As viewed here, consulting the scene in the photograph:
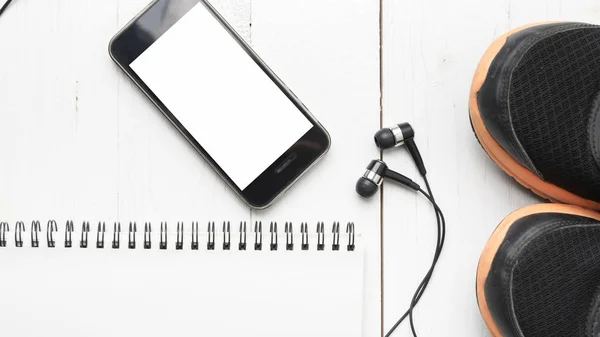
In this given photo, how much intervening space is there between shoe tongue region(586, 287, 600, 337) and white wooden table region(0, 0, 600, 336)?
119 mm

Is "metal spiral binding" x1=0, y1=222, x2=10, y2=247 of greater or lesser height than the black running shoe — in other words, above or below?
above

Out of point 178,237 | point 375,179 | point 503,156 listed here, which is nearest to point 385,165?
point 375,179

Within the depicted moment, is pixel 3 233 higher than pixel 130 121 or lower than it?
lower

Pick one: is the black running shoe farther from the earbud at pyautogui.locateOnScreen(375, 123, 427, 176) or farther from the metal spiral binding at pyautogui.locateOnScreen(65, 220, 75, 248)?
the metal spiral binding at pyautogui.locateOnScreen(65, 220, 75, 248)

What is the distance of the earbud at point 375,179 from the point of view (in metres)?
0.67

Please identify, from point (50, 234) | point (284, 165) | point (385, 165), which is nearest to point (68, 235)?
point (50, 234)

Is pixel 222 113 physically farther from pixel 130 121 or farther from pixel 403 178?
pixel 403 178

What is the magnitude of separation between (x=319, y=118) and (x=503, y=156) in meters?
0.20

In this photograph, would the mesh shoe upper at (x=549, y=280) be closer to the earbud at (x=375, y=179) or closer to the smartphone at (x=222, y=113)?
the earbud at (x=375, y=179)

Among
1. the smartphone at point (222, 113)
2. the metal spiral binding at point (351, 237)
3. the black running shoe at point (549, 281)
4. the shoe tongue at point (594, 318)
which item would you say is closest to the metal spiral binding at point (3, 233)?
the smartphone at point (222, 113)

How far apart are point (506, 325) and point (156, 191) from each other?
0.39 meters

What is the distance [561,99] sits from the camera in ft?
2.06

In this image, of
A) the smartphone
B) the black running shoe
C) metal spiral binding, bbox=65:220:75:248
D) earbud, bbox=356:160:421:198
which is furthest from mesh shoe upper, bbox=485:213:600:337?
metal spiral binding, bbox=65:220:75:248

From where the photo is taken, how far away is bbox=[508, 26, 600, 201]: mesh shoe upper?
2.04 feet
